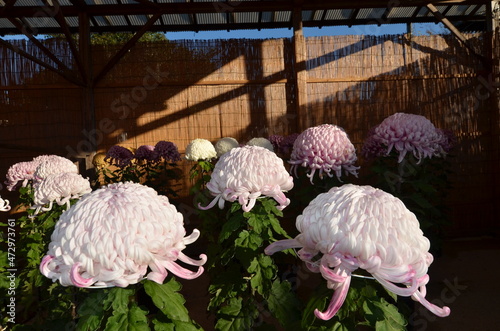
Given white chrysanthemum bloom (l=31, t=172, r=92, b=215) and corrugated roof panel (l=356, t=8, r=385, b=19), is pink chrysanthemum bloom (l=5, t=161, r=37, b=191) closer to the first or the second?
white chrysanthemum bloom (l=31, t=172, r=92, b=215)

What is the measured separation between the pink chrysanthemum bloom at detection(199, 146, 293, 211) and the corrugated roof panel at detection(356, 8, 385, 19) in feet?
16.6

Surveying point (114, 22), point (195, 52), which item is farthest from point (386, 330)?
point (114, 22)

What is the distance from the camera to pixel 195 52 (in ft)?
14.8

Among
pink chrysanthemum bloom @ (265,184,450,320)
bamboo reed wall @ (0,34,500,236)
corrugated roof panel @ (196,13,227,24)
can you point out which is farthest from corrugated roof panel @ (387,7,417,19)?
A: pink chrysanthemum bloom @ (265,184,450,320)

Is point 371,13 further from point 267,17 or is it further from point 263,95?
point 263,95

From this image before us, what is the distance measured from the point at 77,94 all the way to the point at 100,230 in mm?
4185

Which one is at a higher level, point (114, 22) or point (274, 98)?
point (114, 22)

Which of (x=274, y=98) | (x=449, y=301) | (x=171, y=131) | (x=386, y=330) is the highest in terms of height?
(x=274, y=98)

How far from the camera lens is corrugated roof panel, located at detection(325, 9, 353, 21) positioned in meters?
5.50

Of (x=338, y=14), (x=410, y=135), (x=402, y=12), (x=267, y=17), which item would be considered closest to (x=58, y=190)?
(x=410, y=135)

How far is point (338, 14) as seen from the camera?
560 centimetres

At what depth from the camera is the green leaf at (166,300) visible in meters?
0.79

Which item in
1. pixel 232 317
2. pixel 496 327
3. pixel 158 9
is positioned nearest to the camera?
pixel 232 317

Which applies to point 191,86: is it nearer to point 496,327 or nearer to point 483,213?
point 496,327
